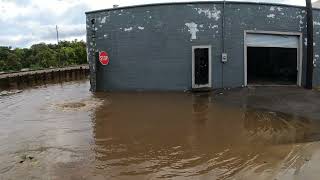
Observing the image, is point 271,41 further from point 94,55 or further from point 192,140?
point 192,140

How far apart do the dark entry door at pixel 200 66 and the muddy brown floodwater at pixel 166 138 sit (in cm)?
204

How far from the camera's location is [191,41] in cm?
1966

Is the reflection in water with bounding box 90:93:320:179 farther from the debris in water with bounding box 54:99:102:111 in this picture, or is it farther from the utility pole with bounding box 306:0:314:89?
the utility pole with bounding box 306:0:314:89

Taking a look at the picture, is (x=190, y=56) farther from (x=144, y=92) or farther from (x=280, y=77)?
(x=280, y=77)

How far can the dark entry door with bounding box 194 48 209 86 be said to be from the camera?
19.7 m

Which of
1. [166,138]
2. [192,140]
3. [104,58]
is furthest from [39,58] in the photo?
[192,140]

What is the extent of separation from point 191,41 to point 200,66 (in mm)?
1242

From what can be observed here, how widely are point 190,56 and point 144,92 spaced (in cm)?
275

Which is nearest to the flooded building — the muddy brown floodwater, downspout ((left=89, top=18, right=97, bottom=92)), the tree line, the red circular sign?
the red circular sign

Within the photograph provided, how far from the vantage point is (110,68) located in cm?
2089

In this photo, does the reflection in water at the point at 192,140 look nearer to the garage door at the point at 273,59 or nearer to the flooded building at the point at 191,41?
the flooded building at the point at 191,41

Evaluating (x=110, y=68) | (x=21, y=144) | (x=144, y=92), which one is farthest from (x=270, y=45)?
(x=21, y=144)

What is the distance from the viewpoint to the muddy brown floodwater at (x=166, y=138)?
26.2 feet

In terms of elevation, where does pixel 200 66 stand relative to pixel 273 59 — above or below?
below
